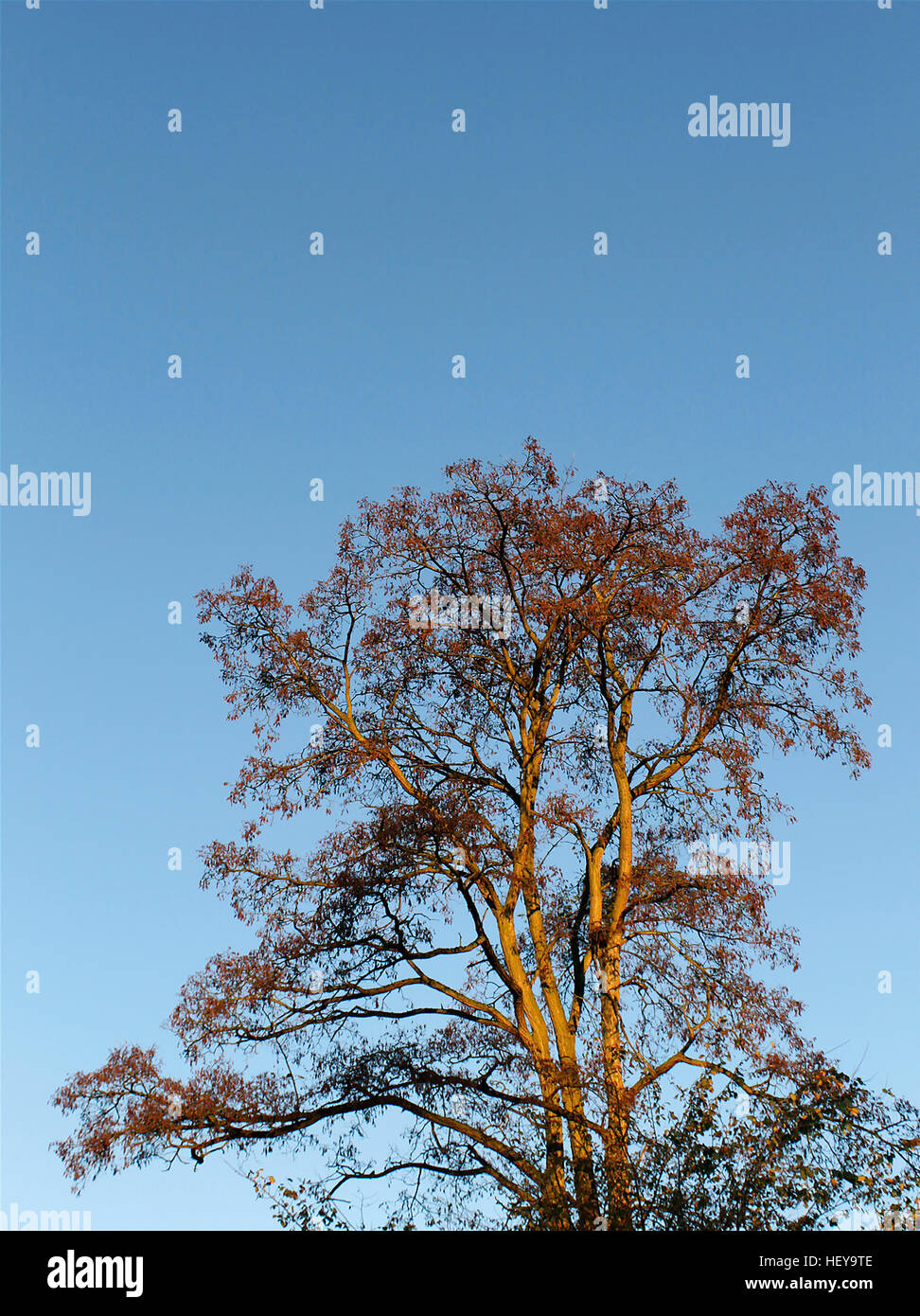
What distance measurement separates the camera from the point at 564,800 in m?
17.1

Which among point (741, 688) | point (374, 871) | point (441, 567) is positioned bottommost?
point (374, 871)

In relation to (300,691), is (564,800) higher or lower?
lower
